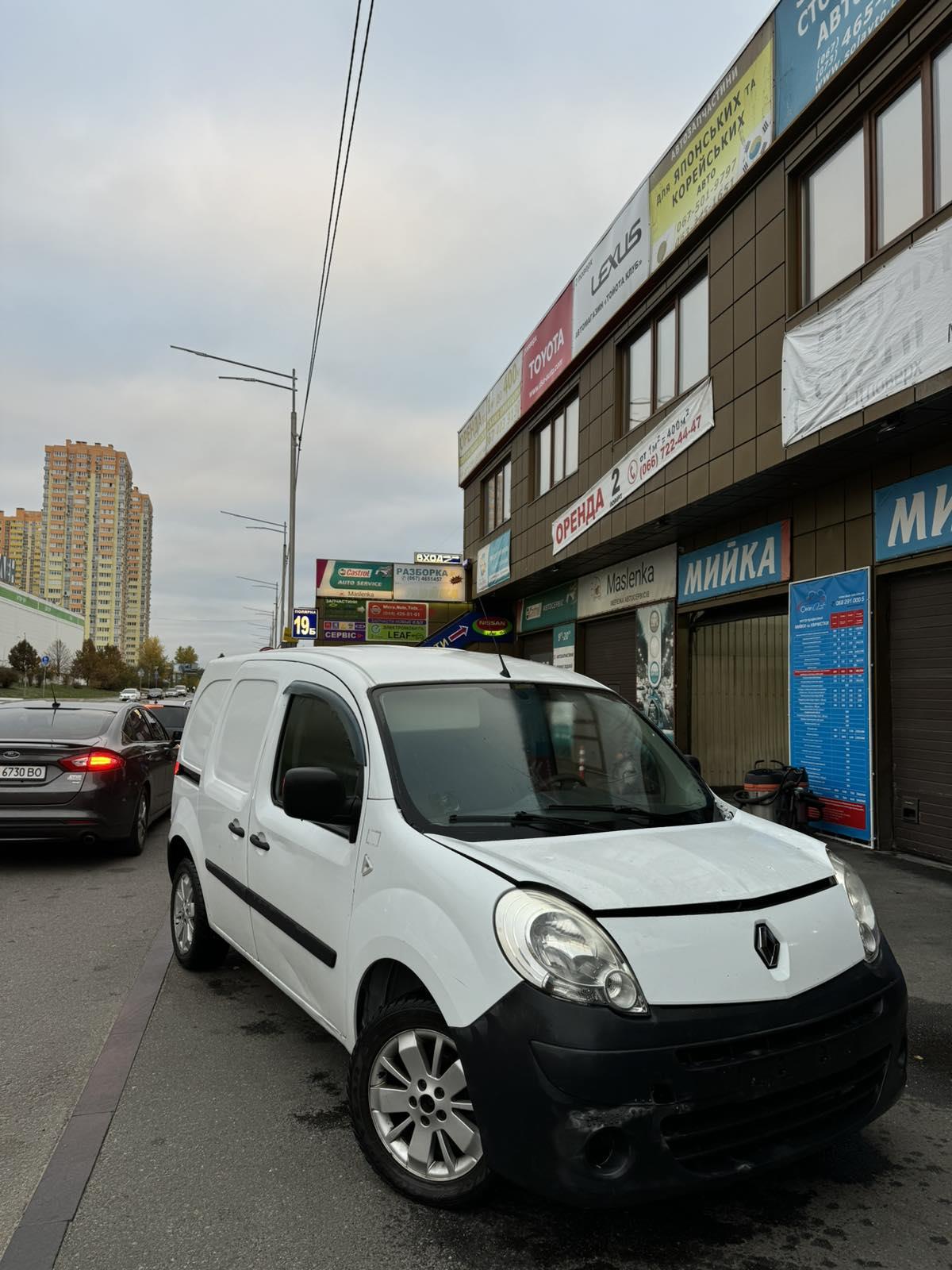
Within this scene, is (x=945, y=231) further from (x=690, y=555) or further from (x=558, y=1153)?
(x=558, y=1153)

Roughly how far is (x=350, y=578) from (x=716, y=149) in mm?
21355

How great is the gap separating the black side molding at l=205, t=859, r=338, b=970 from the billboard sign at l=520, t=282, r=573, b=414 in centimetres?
1334

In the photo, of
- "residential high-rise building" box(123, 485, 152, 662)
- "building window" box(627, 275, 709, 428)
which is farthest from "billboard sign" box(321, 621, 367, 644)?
"residential high-rise building" box(123, 485, 152, 662)

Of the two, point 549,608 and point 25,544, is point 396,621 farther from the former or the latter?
point 25,544

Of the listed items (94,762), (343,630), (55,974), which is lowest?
(55,974)

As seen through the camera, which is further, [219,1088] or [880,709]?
[880,709]

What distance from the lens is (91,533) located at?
163 m

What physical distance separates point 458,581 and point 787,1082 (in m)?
24.2

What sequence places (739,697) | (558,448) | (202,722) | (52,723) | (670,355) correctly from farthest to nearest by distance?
(558,448)
(739,697)
(670,355)
(52,723)
(202,722)

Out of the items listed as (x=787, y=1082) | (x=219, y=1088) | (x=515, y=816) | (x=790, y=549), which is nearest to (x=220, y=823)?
(x=219, y=1088)

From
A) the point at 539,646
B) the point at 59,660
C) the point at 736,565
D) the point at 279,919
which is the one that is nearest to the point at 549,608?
the point at 539,646

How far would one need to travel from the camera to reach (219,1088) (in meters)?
3.52

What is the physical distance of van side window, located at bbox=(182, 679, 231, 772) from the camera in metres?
5.05

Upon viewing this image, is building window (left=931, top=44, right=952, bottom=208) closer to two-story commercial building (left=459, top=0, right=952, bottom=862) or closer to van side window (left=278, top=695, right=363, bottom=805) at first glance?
two-story commercial building (left=459, top=0, right=952, bottom=862)
